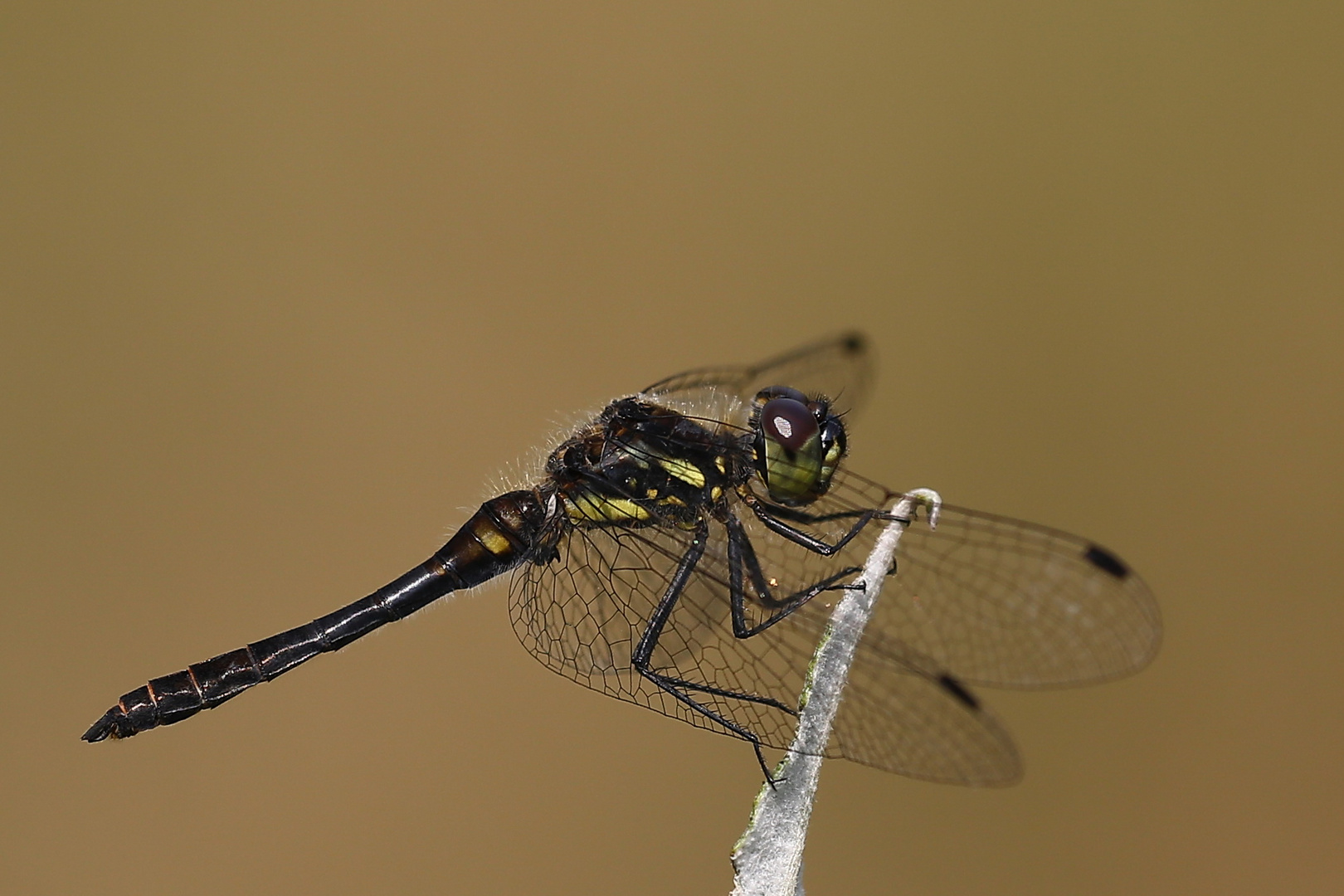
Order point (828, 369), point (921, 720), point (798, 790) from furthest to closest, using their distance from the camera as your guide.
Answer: point (828, 369), point (921, 720), point (798, 790)

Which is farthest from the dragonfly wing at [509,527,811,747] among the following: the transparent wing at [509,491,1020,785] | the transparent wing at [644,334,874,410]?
the transparent wing at [644,334,874,410]

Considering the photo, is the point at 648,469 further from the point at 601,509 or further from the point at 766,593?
the point at 766,593

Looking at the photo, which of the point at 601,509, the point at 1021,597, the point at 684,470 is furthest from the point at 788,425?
the point at 1021,597

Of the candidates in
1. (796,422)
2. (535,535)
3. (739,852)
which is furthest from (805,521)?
(739,852)

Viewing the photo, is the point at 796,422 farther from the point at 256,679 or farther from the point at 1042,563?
the point at 256,679

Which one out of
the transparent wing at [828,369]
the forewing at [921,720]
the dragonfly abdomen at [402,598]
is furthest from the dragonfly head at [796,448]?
the transparent wing at [828,369]

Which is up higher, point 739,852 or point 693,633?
point 693,633
